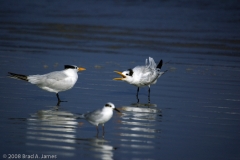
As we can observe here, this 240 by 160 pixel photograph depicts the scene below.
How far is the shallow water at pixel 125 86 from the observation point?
24.6 ft

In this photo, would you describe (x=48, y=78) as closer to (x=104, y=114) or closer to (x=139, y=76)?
(x=139, y=76)

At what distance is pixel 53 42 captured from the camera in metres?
18.1

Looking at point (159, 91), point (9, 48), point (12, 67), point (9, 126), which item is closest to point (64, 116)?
point (9, 126)

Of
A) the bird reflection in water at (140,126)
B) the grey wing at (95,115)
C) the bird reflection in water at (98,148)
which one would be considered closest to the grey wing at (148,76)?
the bird reflection in water at (140,126)

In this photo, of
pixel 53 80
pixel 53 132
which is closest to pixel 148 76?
pixel 53 80

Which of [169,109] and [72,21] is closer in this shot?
[169,109]

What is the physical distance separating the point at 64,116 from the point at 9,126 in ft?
3.79

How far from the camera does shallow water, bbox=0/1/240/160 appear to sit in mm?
7504

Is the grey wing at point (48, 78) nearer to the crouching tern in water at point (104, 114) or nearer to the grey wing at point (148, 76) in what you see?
the grey wing at point (148, 76)

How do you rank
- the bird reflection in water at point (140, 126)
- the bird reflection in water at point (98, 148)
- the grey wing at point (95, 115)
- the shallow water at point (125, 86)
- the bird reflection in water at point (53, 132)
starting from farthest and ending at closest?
the grey wing at point (95, 115) → the bird reflection in water at point (140, 126) → the shallow water at point (125, 86) → the bird reflection in water at point (53, 132) → the bird reflection in water at point (98, 148)

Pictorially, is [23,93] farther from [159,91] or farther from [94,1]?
[94,1]

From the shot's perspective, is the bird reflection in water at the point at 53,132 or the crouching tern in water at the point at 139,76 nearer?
the bird reflection in water at the point at 53,132

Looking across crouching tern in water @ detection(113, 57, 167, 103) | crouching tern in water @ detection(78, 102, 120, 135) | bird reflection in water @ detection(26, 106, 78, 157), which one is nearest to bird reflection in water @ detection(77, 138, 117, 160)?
bird reflection in water @ detection(26, 106, 78, 157)

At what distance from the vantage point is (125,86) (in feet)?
41.1
